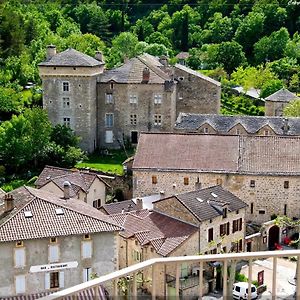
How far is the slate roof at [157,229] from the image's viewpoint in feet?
70.5

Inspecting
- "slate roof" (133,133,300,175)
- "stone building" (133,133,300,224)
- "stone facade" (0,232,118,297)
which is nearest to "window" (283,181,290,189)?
"stone building" (133,133,300,224)

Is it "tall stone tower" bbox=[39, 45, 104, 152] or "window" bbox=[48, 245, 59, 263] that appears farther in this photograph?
"tall stone tower" bbox=[39, 45, 104, 152]

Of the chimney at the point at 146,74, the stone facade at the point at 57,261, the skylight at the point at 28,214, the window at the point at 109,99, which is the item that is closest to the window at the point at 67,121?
the window at the point at 109,99

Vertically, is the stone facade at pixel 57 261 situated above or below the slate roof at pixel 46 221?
below

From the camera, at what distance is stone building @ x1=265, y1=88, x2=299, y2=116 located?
4131 cm

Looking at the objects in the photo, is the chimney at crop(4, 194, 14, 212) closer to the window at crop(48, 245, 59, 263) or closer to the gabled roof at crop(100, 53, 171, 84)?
the window at crop(48, 245, 59, 263)

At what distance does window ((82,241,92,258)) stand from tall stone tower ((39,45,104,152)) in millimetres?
15805

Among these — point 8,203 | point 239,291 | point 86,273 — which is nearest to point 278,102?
point 8,203

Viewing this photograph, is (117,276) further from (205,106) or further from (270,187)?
(205,106)

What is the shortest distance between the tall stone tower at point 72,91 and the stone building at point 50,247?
1485 cm

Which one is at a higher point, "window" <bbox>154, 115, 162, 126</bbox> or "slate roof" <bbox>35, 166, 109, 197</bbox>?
"window" <bbox>154, 115, 162, 126</bbox>

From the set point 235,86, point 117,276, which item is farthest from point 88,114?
point 117,276

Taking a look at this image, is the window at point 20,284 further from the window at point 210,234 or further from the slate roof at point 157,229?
→ the window at point 210,234

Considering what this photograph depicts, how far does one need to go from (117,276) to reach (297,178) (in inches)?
867
